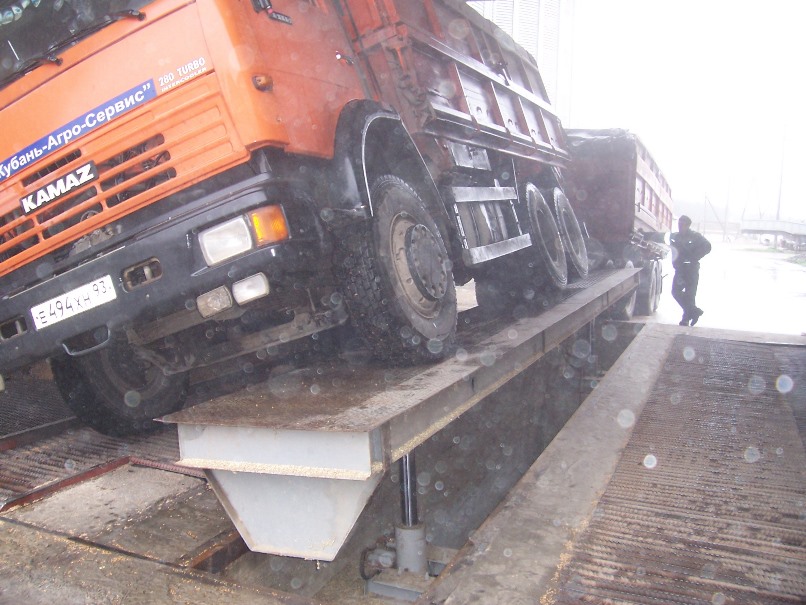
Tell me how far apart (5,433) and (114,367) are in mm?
1087

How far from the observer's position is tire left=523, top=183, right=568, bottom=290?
4.83 metres

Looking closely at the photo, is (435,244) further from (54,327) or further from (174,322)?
(54,327)

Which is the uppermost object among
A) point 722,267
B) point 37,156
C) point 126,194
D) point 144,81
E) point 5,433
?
point 144,81

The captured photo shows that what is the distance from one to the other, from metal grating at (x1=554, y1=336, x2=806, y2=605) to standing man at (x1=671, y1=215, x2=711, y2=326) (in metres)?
4.56

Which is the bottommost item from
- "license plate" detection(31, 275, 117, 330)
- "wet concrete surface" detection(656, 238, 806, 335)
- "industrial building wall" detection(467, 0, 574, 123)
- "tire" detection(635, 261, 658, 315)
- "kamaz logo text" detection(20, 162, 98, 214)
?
"wet concrete surface" detection(656, 238, 806, 335)

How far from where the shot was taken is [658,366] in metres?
4.25

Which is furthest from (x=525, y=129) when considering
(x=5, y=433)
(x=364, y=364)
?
(x=5, y=433)

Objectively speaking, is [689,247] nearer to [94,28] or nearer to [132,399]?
[132,399]

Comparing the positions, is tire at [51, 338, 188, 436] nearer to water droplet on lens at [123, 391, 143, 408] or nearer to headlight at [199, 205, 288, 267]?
water droplet on lens at [123, 391, 143, 408]

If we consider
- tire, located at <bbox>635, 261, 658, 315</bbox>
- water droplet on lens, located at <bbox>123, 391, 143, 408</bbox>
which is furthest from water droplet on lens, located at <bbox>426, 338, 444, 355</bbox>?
tire, located at <bbox>635, 261, 658, 315</bbox>

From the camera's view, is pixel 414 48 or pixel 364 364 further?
pixel 414 48

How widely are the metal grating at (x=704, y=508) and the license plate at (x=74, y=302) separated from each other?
192 cm

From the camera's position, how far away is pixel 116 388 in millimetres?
3455

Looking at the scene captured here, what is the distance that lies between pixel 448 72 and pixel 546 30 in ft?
61.6
